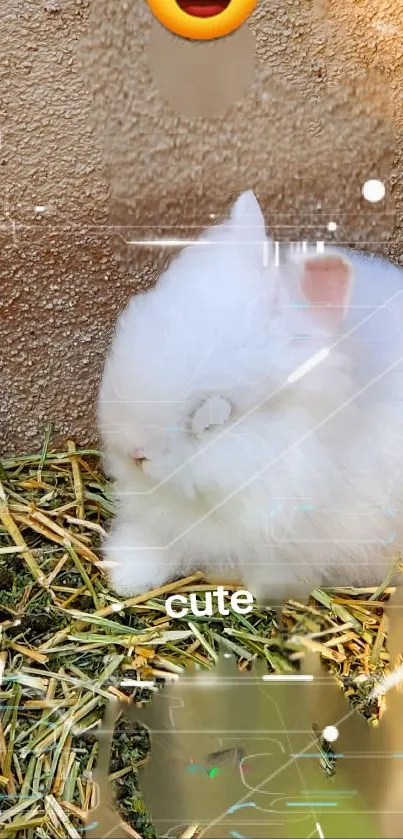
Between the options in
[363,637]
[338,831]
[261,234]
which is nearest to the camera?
[338,831]

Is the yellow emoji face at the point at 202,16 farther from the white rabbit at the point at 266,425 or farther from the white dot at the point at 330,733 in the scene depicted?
the white dot at the point at 330,733

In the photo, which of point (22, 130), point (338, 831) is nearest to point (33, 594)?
point (338, 831)

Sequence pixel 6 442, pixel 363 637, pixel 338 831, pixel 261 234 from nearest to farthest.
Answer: pixel 338 831, pixel 363 637, pixel 261 234, pixel 6 442

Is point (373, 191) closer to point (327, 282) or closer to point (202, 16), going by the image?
point (327, 282)

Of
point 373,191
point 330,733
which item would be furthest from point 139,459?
point 373,191

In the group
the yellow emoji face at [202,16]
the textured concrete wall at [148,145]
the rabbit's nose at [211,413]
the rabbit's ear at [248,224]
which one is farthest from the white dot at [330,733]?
the yellow emoji face at [202,16]

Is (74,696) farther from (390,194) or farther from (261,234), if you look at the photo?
(390,194)

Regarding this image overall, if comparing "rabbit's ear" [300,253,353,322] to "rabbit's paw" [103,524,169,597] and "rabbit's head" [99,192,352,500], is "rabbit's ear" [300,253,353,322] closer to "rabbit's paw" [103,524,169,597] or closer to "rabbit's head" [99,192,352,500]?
"rabbit's head" [99,192,352,500]

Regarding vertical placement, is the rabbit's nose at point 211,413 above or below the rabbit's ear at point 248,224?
below
